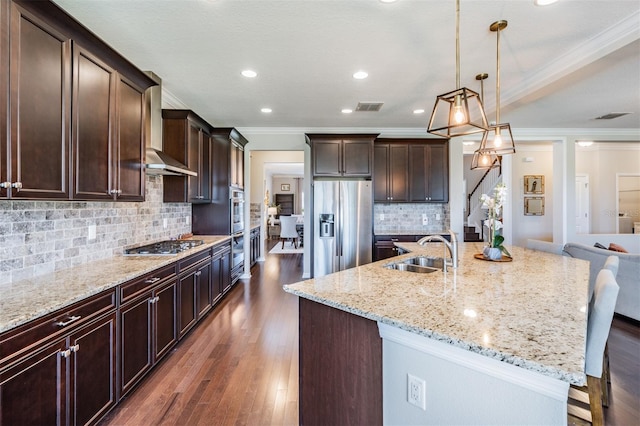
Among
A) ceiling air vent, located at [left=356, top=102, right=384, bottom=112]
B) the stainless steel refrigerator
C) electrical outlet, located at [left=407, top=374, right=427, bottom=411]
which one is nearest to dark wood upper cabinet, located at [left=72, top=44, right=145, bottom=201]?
electrical outlet, located at [left=407, top=374, right=427, bottom=411]

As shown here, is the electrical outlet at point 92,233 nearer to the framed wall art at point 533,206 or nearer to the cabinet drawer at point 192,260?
the cabinet drawer at point 192,260

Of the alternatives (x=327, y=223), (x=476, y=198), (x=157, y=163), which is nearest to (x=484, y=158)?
(x=327, y=223)

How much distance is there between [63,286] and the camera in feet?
5.77

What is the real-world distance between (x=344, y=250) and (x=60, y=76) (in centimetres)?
388

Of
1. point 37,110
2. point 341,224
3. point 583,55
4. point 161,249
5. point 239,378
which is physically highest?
point 583,55

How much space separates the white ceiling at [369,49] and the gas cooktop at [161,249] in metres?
1.74

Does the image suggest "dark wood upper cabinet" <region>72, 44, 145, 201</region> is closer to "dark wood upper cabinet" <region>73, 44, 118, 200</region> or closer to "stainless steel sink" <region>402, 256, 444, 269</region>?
"dark wood upper cabinet" <region>73, 44, 118, 200</region>

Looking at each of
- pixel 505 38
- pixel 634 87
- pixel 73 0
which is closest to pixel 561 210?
pixel 634 87

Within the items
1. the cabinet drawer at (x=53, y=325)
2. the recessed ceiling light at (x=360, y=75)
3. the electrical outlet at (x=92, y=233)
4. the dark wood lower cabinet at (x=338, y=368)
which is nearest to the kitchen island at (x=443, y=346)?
A: the dark wood lower cabinet at (x=338, y=368)

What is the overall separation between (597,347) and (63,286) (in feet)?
8.69

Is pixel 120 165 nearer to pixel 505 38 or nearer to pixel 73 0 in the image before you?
pixel 73 0

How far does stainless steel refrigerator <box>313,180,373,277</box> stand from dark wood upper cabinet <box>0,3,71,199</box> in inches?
135

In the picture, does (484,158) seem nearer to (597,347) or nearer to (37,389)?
(597,347)

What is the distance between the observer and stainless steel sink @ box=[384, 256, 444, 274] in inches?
101
